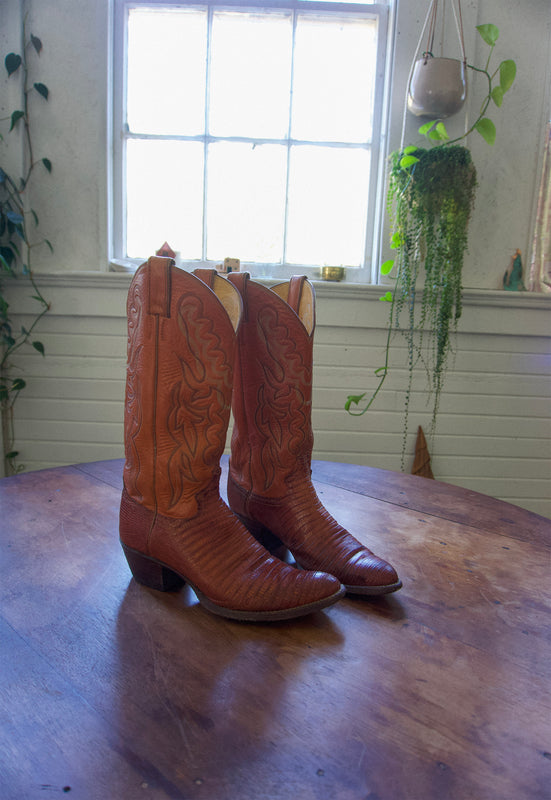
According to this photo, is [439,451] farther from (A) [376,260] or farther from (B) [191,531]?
(B) [191,531]

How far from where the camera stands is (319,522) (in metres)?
0.81

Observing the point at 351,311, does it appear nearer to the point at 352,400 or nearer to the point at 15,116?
the point at 352,400

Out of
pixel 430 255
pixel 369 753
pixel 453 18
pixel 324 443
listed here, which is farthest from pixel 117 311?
pixel 369 753

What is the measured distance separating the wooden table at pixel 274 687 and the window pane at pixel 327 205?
1.69 meters

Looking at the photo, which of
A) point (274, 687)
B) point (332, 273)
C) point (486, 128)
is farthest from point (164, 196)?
point (274, 687)

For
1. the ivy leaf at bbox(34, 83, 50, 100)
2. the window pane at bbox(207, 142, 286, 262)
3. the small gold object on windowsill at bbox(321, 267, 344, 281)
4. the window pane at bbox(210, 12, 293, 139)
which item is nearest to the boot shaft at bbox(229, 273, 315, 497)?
the small gold object on windowsill at bbox(321, 267, 344, 281)

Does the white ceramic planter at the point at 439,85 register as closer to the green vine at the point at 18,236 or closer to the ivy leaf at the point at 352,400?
the ivy leaf at the point at 352,400

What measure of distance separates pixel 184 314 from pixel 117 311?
5.05ft

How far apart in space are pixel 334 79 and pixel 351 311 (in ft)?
3.30

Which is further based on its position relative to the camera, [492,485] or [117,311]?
[492,485]

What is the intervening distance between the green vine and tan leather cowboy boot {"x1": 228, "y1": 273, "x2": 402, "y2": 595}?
1459mm

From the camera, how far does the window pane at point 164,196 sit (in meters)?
2.19

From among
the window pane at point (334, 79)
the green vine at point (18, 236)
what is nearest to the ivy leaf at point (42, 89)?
the green vine at point (18, 236)

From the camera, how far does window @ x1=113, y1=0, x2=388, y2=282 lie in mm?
2125
